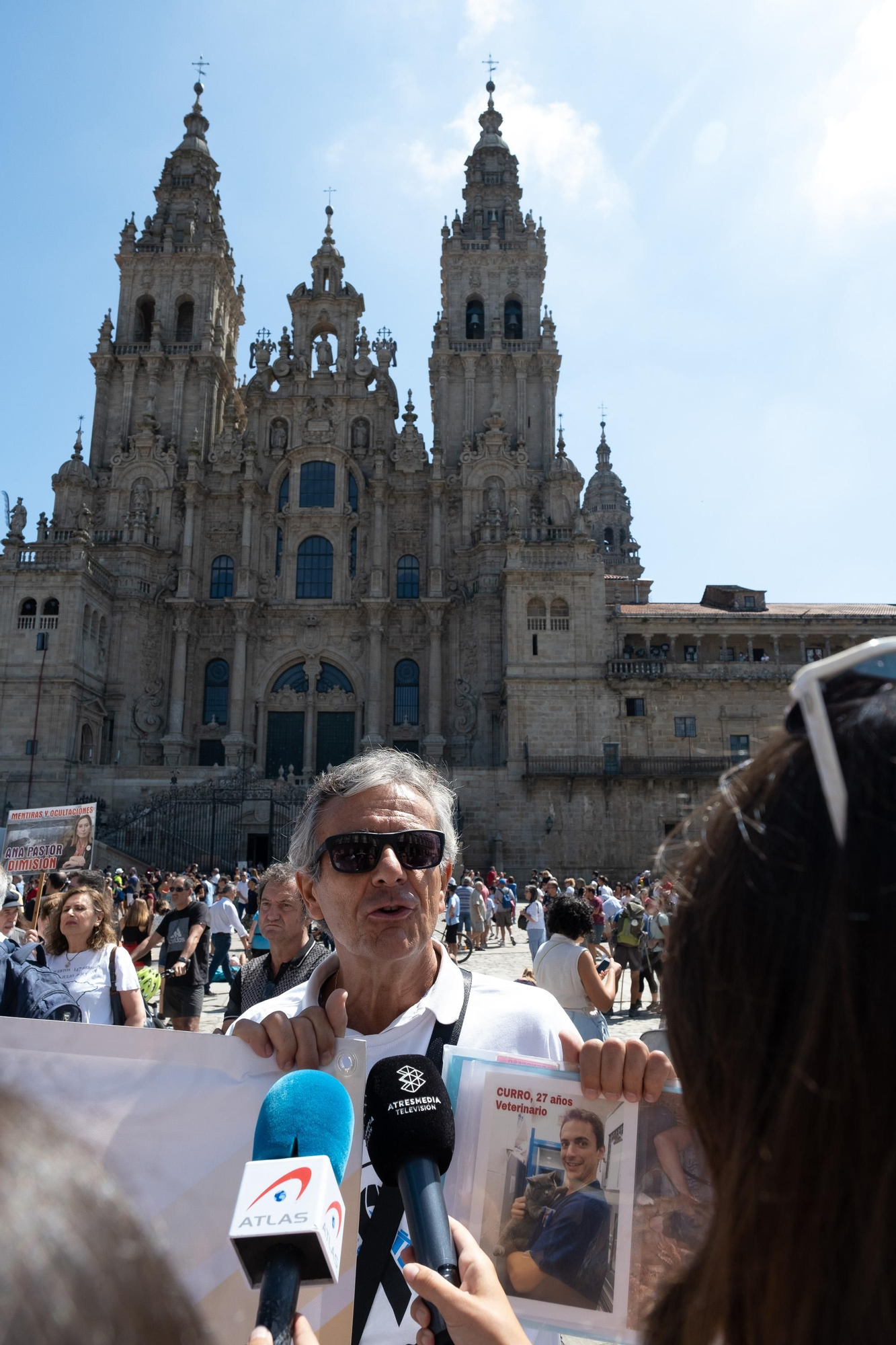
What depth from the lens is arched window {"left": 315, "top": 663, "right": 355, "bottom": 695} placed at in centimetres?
3634

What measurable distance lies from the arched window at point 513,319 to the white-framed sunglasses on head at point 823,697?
40636 mm

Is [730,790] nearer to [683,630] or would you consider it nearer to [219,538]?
[683,630]

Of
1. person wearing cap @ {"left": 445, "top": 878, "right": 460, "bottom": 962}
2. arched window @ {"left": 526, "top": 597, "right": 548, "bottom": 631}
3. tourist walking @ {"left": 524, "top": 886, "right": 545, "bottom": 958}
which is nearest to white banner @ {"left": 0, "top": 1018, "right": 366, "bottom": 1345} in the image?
tourist walking @ {"left": 524, "top": 886, "right": 545, "bottom": 958}

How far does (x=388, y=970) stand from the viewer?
7.73ft

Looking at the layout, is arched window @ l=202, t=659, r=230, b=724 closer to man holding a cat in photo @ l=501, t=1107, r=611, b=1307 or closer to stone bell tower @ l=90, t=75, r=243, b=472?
stone bell tower @ l=90, t=75, r=243, b=472

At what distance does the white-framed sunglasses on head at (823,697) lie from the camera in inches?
32.9

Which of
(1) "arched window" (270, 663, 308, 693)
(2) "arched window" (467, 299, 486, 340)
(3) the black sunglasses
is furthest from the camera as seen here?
(2) "arched window" (467, 299, 486, 340)

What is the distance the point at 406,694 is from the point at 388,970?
33988 mm

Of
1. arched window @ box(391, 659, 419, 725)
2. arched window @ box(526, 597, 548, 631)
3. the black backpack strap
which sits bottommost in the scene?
the black backpack strap

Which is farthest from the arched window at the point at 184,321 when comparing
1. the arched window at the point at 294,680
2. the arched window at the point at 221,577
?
the arched window at the point at 294,680

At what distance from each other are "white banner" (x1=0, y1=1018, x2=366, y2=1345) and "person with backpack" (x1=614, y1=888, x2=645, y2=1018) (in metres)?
10.6

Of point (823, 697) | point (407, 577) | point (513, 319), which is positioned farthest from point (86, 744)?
point (823, 697)

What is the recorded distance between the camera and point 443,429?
125ft

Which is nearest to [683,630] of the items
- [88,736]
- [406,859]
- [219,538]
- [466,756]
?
[466,756]
